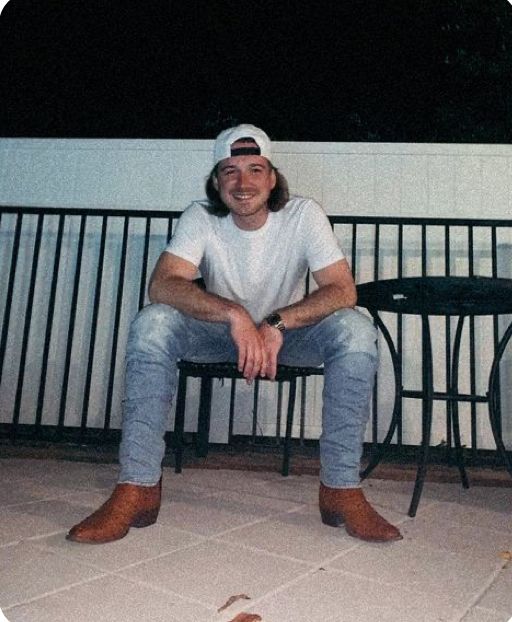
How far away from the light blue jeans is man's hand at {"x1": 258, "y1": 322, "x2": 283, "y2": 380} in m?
0.17

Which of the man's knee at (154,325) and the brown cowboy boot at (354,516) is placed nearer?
the brown cowboy boot at (354,516)

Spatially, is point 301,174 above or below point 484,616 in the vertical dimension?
above

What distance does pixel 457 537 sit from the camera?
1.47 m

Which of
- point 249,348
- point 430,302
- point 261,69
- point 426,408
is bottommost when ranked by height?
point 426,408

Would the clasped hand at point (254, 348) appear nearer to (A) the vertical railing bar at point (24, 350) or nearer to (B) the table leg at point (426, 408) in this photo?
(B) the table leg at point (426, 408)

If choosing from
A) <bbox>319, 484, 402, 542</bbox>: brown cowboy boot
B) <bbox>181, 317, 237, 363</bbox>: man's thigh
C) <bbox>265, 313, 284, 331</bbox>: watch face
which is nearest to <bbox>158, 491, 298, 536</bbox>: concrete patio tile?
<bbox>319, 484, 402, 542</bbox>: brown cowboy boot

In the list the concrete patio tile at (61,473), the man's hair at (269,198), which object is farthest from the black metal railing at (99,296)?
the man's hair at (269,198)

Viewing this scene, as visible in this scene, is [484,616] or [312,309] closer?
[484,616]

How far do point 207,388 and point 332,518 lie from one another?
1.23 meters

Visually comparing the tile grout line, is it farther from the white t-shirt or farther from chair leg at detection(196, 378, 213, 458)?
chair leg at detection(196, 378, 213, 458)

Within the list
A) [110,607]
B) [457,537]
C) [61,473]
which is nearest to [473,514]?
[457,537]

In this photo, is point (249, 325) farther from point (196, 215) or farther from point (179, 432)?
point (179, 432)

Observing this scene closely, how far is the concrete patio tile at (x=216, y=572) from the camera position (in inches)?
40.3

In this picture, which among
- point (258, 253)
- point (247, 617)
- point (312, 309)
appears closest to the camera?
point (247, 617)
